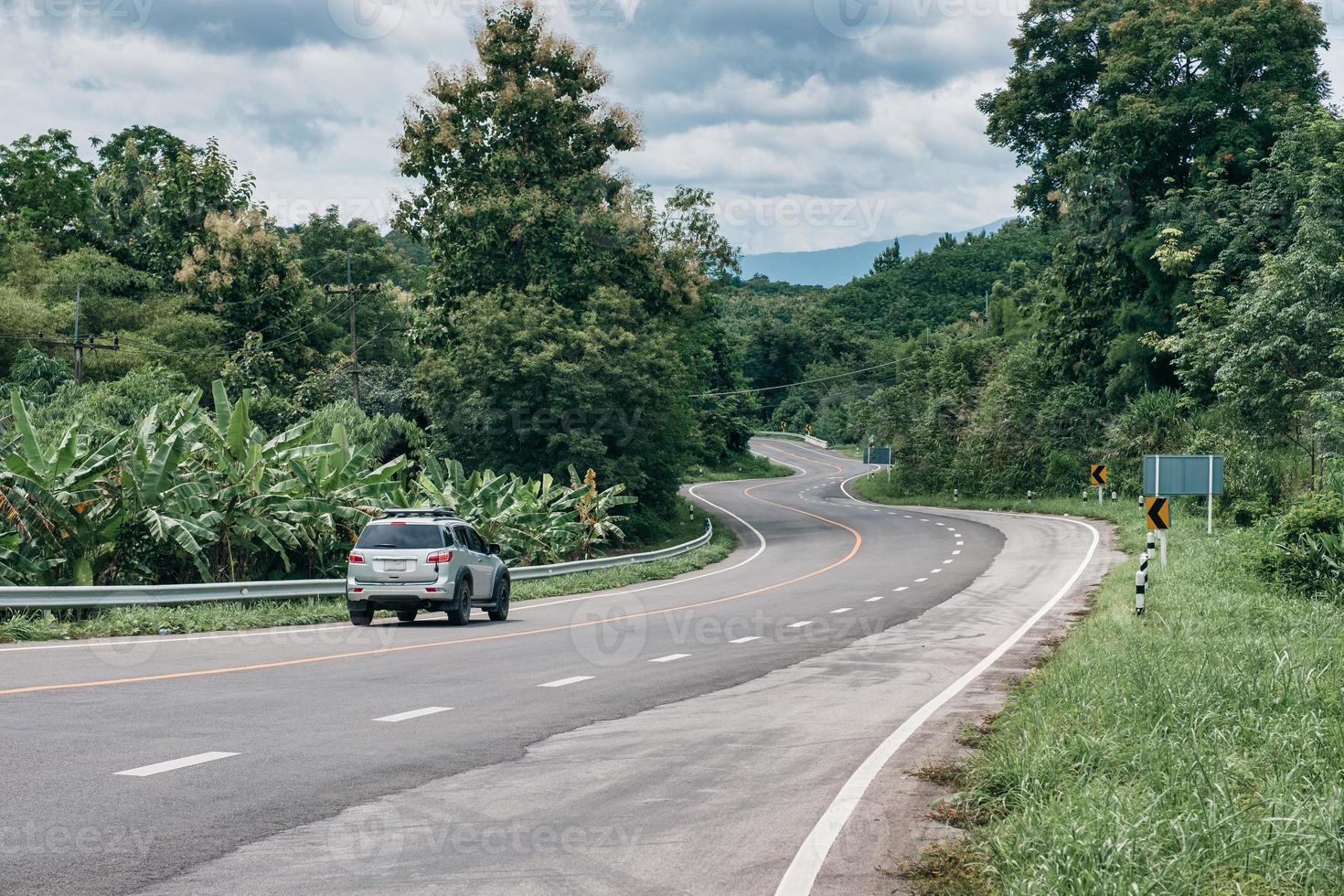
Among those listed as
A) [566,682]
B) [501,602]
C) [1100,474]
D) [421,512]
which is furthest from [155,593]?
[1100,474]

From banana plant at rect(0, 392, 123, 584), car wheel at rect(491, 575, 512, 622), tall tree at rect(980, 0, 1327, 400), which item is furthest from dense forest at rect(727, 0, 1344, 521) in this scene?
banana plant at rect(0, 392, 123, 584)

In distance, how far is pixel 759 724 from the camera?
10141 millimetres

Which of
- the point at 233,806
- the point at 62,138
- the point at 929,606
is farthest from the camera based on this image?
the point at 62,138

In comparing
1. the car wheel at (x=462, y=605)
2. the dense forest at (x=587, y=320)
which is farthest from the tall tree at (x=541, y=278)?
the car wheel at (x=462, y=605)

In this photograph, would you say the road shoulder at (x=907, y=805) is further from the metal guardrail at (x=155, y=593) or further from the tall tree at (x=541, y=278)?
the tall tree at (x=541, y=278)

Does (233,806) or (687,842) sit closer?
(687,842)

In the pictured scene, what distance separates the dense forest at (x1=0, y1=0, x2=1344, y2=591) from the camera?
22359 mm

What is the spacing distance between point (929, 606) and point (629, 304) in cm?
2493

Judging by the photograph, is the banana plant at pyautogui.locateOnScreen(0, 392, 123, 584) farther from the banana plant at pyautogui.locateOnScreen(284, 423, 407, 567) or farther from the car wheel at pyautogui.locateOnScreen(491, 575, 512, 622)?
the car wheel at pyautogui.locateOnScreen(491, 575, 512, 622)

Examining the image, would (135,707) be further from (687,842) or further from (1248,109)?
(1248,109)

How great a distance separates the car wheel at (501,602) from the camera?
2050cm

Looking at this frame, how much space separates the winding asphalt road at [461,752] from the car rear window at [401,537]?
1318mm

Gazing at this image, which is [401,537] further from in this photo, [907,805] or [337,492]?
[907,805]

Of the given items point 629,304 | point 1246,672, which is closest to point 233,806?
point 1246,672
